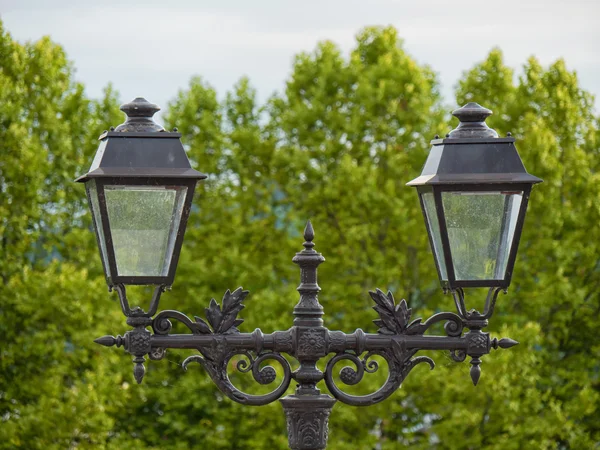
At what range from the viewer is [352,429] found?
24.2m

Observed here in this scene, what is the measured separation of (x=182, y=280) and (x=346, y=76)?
5.31 m

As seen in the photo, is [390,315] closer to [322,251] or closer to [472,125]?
[472,125]

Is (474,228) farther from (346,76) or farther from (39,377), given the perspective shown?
(346,76)

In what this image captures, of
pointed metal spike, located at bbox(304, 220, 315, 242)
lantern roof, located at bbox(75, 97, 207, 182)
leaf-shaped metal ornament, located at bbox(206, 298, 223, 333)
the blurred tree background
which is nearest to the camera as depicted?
lantern roof, located at bbox(75, 97, 207, 182)

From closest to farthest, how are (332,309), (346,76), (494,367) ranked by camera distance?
(494,367) → (332,309) → (346,76)

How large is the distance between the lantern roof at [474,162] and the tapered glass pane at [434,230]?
9cm

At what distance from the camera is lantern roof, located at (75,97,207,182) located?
222 inches

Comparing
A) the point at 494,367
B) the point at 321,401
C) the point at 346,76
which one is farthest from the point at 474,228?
the point at 346,76

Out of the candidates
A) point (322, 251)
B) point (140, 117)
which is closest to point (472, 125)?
point (140, 117)

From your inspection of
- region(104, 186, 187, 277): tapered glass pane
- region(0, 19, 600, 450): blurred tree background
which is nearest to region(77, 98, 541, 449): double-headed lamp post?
region(104, 186, 187, 277): tapered glass pane

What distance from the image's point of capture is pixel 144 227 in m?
5.71

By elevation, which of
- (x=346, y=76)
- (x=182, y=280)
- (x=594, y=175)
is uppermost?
(x=346, y=76)

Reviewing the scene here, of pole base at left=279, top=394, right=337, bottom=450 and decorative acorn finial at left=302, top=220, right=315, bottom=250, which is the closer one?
pole base at left=279, top=394, right=337, bottom=450

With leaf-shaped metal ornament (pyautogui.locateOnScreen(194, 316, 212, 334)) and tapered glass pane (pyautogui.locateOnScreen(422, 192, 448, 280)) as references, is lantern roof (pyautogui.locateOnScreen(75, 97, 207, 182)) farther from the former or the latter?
tapered glass pane (pyautogui.locateOnScreen(422, 192, 448, 280))
